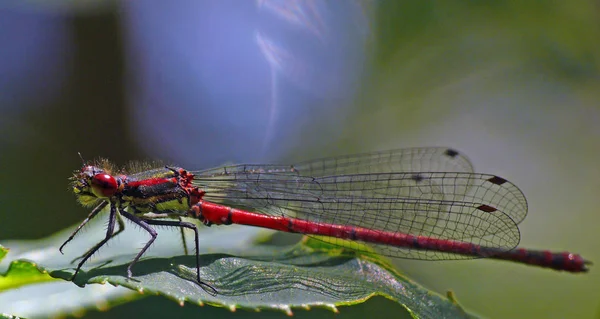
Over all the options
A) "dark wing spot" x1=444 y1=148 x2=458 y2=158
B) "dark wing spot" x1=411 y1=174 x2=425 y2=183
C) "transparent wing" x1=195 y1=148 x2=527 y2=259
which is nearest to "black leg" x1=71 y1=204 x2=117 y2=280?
"transparent wing" x1=195 y1=148 x2=527 y2=259

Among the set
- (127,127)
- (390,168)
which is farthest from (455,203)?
(127,127)

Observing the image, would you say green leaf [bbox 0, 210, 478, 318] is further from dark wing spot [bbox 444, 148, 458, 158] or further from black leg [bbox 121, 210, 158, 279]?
dark wing spot [bbox 444, 148, 458, 158]

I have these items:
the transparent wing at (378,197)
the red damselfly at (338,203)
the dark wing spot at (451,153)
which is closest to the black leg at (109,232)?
the red damselfly at (338,203)

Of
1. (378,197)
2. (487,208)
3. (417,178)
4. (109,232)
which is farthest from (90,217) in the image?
(487,208)

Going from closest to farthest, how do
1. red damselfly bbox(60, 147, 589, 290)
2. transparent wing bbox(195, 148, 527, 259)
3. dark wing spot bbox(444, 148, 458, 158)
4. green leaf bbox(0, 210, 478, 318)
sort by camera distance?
green leaf bbox(0, 210, 478, 318)
red damselfly bbox(60, 147, 589, 290)
transparent wing bbox(195, 148, 527, 259)
dark wing spot bbox(444, 148, 458, 158)

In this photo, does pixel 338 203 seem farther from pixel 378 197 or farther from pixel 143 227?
pixel 143 227

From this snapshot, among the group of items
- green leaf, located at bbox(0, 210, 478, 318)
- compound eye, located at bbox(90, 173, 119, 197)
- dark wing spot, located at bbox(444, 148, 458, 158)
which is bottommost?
green leaf, located at bbox(0, 210, 478, 318)

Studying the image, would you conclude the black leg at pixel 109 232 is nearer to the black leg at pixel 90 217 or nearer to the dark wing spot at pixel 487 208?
the black leg at pixel 90 217
